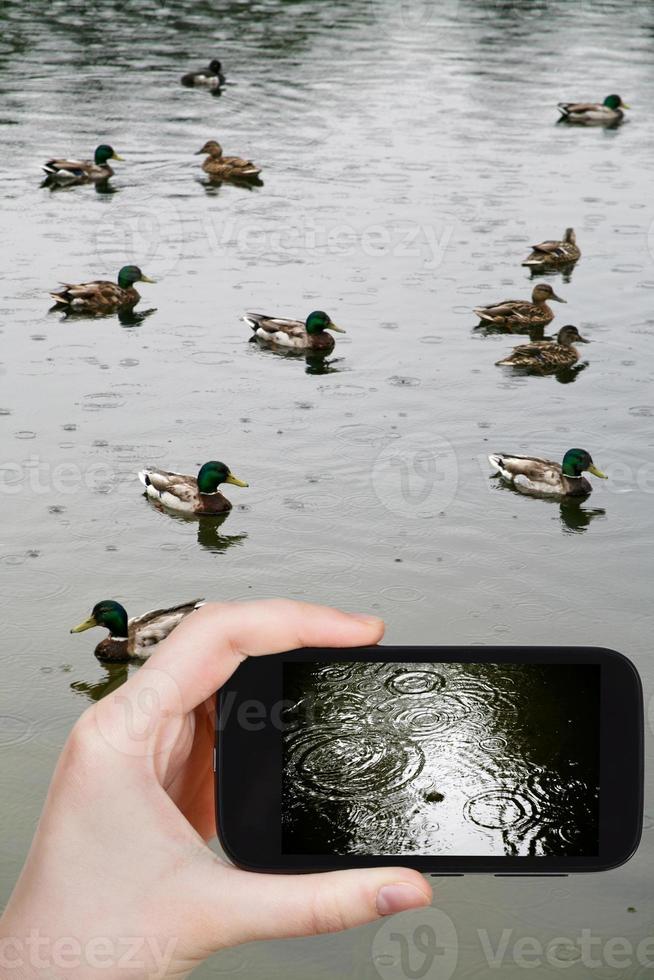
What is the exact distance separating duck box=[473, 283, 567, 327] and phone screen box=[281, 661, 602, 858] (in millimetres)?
13868

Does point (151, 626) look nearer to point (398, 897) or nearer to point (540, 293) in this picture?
point (398, 897)

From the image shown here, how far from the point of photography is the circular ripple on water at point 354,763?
3.79 meters

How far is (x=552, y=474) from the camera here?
43.3 ft

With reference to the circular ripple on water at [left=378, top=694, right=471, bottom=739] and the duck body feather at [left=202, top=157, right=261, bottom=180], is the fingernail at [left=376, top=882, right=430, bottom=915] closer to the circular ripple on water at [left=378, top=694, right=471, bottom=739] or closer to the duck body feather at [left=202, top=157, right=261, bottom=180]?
the circular ripple on water at [left=378, top=694, right=471, bottom=739]

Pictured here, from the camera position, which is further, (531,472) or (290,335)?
(290,335)

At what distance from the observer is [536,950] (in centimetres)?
755

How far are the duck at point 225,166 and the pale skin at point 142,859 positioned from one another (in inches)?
844

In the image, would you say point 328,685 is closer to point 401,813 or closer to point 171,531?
point 401,813

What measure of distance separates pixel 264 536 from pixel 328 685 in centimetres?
844

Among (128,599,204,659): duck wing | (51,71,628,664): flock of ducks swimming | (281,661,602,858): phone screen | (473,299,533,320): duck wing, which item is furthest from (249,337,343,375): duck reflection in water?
(281,661,602,858): phone screen

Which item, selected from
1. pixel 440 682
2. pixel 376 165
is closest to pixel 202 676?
pixel 440 682

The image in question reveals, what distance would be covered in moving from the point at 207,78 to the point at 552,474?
20934 mm

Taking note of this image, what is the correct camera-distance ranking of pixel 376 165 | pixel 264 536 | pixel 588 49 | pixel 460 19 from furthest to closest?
pixel 460 19, pixel 588 49, pixel 376 165, pixel 264 536

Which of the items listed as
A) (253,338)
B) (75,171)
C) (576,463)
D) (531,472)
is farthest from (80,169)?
(576,463)
